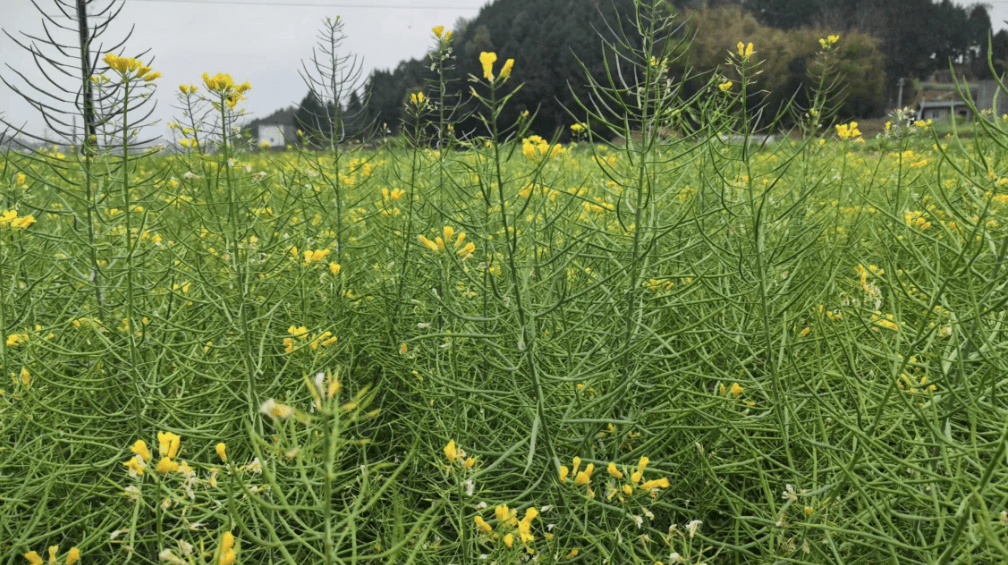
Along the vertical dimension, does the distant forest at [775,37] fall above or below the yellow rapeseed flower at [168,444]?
above

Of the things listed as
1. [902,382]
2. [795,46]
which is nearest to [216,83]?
[902,382]

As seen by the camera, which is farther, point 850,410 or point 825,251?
point 825,251

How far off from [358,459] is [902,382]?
157 cm

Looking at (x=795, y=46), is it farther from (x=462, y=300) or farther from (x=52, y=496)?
(x=52, y=496)

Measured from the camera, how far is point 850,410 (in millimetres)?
1674

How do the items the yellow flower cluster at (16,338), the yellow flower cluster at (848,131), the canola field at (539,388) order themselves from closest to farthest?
the canola field at (539,388) → the yellow flower cluster at (16,338) → the yellow flower cluster at (848,131)

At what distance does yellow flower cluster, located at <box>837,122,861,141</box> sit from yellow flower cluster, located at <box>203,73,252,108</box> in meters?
3.35

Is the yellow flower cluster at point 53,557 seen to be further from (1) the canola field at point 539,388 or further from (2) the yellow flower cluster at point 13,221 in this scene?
(2) the yellow flower cluster at point 13,221

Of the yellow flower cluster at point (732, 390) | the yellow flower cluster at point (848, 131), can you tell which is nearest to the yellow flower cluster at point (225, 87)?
the yellow flower cluster at point (732, 390)

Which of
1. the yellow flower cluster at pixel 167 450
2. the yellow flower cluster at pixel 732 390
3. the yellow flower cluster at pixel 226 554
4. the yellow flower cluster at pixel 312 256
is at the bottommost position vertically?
the yellow flower cluster at pixel 732 390

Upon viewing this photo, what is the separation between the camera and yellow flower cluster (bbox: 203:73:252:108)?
1512 millimetres

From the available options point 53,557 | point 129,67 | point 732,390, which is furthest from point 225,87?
point 732,390

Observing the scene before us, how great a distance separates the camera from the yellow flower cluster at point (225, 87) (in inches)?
59.5

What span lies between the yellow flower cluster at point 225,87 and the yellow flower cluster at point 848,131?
3347 mm
